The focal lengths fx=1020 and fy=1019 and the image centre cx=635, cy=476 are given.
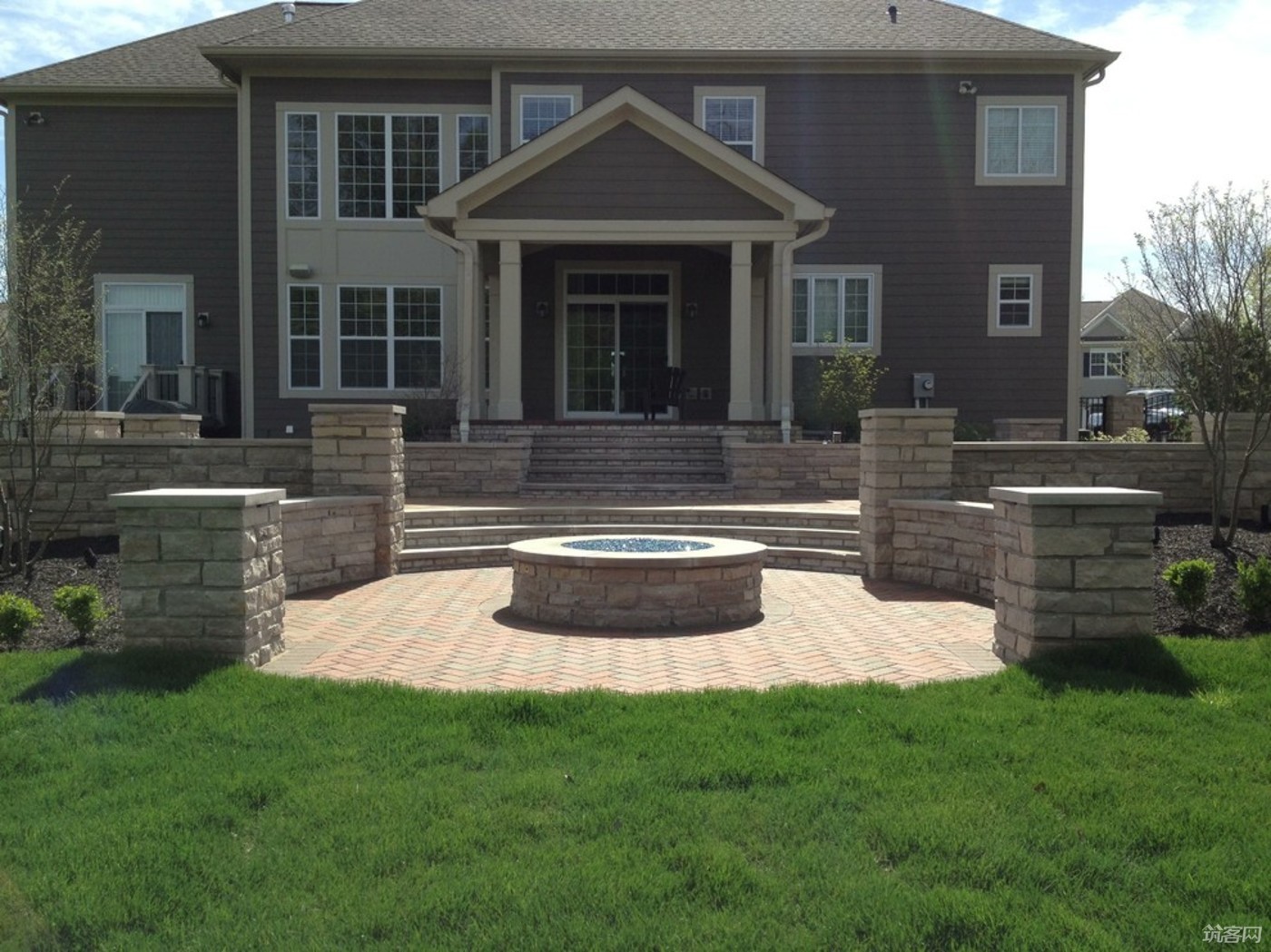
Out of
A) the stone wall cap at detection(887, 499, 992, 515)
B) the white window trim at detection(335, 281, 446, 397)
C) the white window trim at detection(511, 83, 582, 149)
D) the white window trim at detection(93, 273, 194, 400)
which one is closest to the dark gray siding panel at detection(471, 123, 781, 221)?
the white window trim at detection(511, 83, 582, 149)

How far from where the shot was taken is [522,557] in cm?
752

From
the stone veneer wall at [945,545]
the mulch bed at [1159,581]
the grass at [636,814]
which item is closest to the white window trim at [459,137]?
the mulch bed at [1159,581]

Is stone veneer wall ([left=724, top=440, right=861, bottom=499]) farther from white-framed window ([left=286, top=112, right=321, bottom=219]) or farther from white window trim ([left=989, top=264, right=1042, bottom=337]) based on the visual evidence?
white-framed window ([left=286, top=112, right=321, bottom=219])

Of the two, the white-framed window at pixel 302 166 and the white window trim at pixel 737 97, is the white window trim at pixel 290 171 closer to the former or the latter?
the white-framed window at pixel 302 166

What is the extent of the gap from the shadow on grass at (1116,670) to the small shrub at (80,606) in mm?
5553

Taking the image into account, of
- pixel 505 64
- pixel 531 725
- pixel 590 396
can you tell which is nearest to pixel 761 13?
pixel 505 64

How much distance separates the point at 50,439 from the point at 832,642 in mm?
→ 7320

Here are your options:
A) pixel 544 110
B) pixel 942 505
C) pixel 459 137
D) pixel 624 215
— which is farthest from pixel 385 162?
pixel 942 505

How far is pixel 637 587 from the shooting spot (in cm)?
723

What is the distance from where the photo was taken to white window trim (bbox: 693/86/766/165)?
18594 millimetres

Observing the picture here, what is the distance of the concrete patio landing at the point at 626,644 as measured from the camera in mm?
5719

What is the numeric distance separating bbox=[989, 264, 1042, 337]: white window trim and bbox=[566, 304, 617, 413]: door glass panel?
6.98m

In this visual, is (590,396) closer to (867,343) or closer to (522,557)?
(867,343)

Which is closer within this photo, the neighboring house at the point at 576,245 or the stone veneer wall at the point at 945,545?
the stone veneer wall at the point at 945,545
